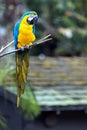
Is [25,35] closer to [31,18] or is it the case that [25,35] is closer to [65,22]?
[31,18]

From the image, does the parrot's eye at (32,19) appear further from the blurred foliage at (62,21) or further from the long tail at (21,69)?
the blurred foliage at (62,21)

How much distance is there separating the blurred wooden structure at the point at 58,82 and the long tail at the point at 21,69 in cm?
351

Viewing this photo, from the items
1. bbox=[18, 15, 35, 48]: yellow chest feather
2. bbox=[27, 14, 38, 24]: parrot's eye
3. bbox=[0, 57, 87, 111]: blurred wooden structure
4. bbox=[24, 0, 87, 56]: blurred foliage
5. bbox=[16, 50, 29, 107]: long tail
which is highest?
bbox=[24, 0, 87, 56]: blurred foliage

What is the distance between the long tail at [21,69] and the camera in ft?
15.8

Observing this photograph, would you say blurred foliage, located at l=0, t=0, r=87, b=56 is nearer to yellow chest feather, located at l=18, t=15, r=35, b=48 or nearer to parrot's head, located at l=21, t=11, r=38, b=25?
yellow chest feather, located at l=18, t=15, r=35, b=48

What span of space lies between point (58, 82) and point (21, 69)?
5934 millimetres

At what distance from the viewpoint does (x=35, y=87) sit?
1035 cm

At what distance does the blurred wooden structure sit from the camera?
9.48m

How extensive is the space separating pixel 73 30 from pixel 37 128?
750cm

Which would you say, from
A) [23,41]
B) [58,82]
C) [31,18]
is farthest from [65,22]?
[31,18]

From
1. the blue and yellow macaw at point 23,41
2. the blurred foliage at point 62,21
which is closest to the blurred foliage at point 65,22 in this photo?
the blurred foliage at point 62,21

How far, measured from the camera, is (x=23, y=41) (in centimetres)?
525

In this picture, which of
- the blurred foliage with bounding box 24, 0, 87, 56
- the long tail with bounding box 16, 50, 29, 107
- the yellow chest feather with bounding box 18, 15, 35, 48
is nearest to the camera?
the long tail with bounding box 16, 50, 29, 107

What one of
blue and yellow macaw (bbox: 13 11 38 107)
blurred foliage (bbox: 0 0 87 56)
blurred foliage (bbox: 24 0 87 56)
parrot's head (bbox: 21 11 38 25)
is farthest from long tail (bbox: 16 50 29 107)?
blurred foliage (bbox: 24 0 87 56)
